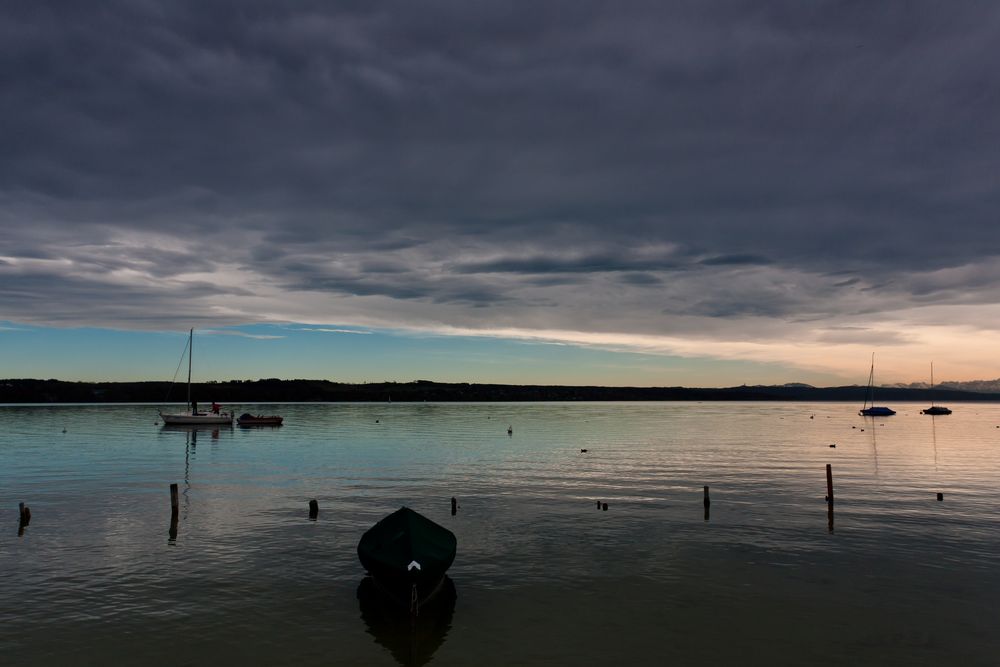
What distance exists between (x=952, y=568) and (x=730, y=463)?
43.4 metres

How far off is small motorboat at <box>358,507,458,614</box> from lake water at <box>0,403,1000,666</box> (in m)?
1.04

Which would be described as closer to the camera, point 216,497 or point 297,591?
point 297,591

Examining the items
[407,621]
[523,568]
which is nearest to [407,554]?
[407,621]

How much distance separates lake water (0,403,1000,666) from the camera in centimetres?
2150

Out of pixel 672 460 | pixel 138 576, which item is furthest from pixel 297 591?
pixel 672 460

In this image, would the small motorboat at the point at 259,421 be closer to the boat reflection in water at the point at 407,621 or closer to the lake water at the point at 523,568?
the lake water at the point at 523,568

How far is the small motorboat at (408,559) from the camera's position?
79.4 ft

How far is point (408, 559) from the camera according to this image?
24484mm

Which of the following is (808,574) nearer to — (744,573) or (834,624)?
(744,573)

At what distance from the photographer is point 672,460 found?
76.2 metres

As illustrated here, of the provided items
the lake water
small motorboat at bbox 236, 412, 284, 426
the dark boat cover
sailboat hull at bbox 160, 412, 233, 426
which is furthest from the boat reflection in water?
small motorboat at bbox 236, 412, 284, 426

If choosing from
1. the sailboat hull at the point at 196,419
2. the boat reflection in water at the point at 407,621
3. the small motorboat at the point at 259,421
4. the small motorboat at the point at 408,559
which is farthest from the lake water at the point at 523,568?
the small motorboat at the point at 259,421

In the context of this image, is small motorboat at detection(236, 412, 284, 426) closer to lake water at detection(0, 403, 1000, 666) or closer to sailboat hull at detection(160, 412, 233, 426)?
sailboat hull at detection(160, 412, 233, 426)

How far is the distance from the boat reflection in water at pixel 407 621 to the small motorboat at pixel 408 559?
315 mm
